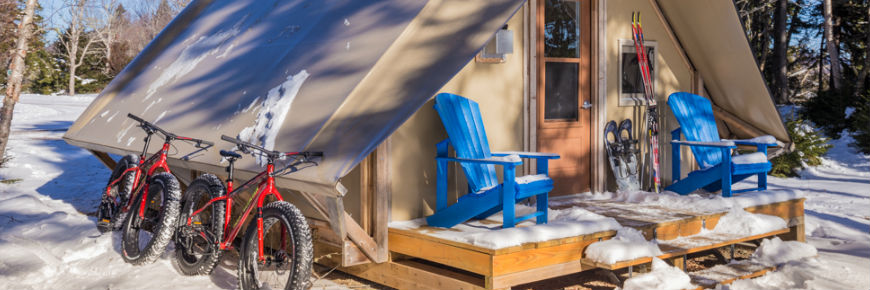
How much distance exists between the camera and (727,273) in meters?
4.37

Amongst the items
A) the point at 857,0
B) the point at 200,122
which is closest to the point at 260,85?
the point at 200,122


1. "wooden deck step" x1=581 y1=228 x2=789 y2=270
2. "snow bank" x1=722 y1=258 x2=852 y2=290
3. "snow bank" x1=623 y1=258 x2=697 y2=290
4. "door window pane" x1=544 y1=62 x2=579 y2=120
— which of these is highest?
"door window pane" x1=544 y1=62 x2=579 y2=120

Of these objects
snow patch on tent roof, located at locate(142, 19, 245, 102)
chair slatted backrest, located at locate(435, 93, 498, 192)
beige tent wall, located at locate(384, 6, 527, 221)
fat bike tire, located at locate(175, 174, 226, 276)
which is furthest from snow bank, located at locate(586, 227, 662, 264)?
snow patch on tent roof, located at locate(142, 19, 245, 102)

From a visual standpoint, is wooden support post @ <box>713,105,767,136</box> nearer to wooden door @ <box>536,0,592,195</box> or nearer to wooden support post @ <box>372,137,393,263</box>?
wooden door @ <box>536,0,592,195</box>

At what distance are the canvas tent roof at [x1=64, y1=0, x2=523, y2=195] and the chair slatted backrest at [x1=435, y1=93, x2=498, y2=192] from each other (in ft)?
1.96

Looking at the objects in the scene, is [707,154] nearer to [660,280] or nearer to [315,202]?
[660,280]

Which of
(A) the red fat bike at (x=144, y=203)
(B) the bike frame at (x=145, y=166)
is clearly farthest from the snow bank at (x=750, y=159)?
(B) the bike frame at (x=145, y=166)

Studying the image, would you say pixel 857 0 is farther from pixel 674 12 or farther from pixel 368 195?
pixel 368 195

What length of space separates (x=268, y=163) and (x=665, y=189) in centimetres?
364

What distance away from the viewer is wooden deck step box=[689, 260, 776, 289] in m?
4.17

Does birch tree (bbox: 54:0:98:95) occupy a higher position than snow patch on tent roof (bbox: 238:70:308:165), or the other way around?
birch tree (bbox: 54:0:98:95)

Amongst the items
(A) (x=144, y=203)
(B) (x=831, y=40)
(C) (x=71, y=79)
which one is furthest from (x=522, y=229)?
(C) (x=71, y=79)

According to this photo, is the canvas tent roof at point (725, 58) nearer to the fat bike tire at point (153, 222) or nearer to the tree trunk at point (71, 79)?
the fat bike tire at point (153, 222)

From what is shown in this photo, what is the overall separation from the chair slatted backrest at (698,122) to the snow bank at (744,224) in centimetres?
99
